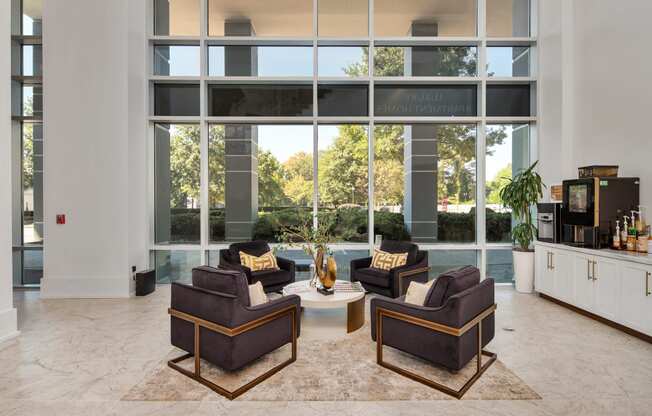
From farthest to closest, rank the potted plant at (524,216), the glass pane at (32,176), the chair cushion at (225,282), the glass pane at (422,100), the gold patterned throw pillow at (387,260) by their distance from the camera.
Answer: the glass pane at (422,100), the glass pane at (32,176), the potted plant at (524,216), the gold patterned throw pillow at (387,260), the chair cushion at (225,282)

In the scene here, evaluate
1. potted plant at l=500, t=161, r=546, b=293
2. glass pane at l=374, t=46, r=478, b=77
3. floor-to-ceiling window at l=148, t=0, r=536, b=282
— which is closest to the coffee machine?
potted plant at l=500, t=161, r=546, b=293

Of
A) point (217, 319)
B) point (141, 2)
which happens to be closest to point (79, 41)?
point (141, 2)

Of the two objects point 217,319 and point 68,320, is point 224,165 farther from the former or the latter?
point 217,319

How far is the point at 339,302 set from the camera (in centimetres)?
388

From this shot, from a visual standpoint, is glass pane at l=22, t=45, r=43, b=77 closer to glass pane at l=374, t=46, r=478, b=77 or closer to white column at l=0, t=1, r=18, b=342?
white column at l=0, t=1, r=18, b=342

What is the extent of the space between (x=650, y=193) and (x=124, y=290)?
26.5 ft

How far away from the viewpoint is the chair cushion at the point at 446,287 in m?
2.97

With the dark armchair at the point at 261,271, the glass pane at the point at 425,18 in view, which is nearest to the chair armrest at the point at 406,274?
the dark armchair at the point at 261,271

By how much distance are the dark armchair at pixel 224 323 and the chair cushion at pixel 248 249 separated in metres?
2.21

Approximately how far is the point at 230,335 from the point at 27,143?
6380mm

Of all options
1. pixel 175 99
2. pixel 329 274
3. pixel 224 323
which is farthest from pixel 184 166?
pixel 224 323

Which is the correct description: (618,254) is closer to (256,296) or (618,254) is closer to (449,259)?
(449,259)

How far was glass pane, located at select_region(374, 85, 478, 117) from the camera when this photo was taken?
6352mm

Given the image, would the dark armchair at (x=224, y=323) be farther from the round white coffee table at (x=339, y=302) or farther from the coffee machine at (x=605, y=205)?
the coffee machine at (x=605, y=205)
